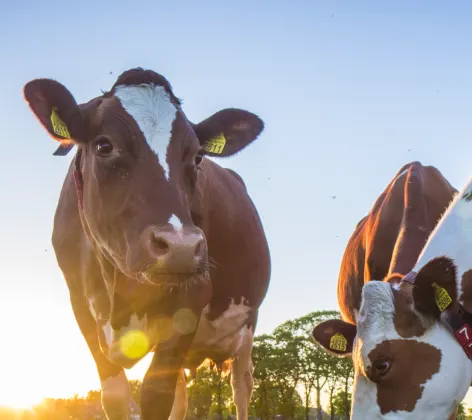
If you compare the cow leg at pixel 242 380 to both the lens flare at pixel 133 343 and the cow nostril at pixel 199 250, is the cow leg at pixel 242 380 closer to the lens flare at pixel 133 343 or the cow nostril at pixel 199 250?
the lens flare at pixel 133 343

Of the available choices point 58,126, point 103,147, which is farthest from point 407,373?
point 58,126

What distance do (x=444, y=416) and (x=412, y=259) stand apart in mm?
2131

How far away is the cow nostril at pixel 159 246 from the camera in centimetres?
403

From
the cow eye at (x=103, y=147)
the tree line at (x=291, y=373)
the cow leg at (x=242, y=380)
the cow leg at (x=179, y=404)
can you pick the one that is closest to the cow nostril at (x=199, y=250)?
the cow eye at (x=103, y=147)

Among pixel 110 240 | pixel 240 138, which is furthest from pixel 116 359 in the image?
pixel 240 138

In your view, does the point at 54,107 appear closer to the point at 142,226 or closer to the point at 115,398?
the point at 142,226

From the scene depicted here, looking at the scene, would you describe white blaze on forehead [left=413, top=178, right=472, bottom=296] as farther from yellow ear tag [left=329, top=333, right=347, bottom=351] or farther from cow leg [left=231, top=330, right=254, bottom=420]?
cow leg [left=231, top=330, right=254, bottom=420]

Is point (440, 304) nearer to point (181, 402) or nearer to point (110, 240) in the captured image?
point (110, 240)

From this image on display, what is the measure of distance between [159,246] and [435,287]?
2.34m

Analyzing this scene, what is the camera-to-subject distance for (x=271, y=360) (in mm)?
60312

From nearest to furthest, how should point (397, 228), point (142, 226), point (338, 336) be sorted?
point (142, 226)
point (338, 336)
point (397, 228)

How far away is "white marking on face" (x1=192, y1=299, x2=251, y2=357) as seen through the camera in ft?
22.9

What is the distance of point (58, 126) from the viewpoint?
16.1 feet

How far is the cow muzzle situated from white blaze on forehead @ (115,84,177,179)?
0.59m
